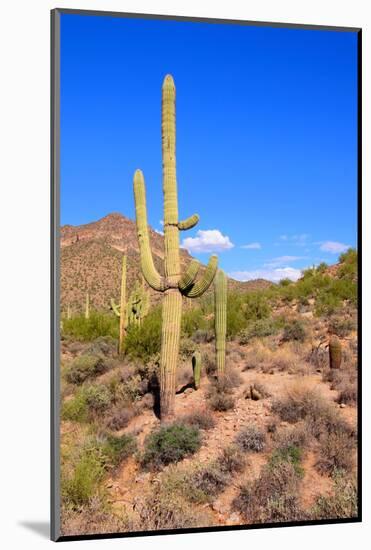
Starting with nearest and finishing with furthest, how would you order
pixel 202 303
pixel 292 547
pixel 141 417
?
pixel 292 547
pixel 141 417
pixel 202 303

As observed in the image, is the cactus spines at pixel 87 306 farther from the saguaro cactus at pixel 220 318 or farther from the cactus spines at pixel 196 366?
the saguaro cactus at pixel 220 318

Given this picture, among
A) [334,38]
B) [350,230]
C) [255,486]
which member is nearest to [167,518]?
[255,486]

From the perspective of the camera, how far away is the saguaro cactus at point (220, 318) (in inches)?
408

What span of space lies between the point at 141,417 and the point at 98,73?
3.45 metres

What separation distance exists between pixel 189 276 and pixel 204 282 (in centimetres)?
17

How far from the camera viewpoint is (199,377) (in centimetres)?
1023

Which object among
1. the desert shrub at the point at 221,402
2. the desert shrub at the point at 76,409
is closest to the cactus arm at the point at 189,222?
the desert shrub at the point at 221,402

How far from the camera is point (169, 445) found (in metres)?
9.53

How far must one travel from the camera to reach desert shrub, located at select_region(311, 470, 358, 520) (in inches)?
385

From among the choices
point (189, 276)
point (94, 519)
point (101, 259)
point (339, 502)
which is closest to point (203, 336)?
point (189, 276)

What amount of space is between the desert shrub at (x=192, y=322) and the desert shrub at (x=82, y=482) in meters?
2.03

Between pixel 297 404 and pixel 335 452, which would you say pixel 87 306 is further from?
pixel 335 452

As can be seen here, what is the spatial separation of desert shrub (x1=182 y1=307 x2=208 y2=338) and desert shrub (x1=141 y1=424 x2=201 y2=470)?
1249 mm

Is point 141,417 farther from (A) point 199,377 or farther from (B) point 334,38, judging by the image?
(B) point 334,38
